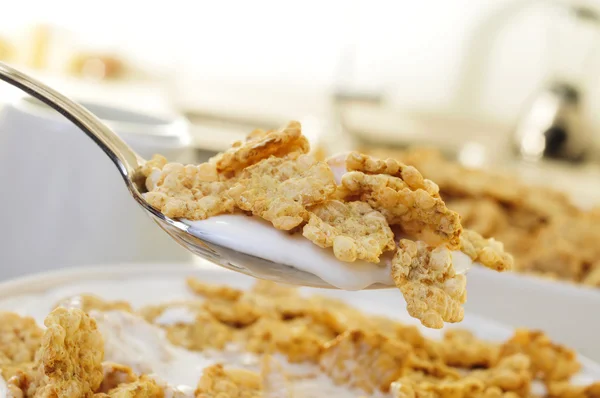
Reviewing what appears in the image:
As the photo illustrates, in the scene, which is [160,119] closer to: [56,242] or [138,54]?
[56,242]

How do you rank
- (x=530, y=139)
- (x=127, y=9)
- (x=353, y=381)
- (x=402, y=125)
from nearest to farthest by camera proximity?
(x=353, y=381), (x=530, y=139), (x=402, y=125), (x=127, y=9)

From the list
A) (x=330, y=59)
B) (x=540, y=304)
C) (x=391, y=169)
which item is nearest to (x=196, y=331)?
(x=391, y=169)

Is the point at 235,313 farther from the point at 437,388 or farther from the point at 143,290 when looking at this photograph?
the point at 437,388

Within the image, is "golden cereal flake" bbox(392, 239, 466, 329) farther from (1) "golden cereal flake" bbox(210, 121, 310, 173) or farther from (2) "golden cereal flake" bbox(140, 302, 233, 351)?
(2) "golden cereal flake" bbox(140, 302, 233, 351)

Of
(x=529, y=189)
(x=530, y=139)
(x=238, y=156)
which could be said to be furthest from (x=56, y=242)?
(x=530, y=139)

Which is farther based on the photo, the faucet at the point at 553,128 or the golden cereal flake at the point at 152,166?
the faucet at the point at 553,128

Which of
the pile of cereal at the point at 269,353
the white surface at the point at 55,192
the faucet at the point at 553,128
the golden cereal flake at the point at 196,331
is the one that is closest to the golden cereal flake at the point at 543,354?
the pile of cereal at the point at 269,353

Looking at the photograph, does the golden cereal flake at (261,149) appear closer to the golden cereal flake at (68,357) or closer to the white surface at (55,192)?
the golden cereal flake at (68,357)
